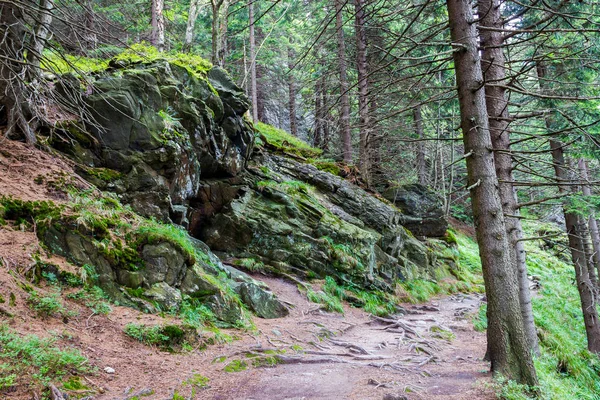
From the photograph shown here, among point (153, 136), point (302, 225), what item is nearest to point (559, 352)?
point (302, 225)

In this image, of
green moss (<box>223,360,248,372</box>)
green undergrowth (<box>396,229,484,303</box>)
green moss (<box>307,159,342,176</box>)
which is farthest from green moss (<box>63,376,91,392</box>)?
green moss (<box>307,159,342,176</box>)

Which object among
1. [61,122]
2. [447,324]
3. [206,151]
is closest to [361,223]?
[447,324]

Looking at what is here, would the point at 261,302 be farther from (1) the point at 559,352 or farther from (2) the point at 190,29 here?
A: (2) the point at 190,29

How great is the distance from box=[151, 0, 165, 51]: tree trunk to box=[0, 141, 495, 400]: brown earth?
333 inches

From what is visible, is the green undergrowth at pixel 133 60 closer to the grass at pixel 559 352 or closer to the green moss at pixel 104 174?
the green moss at pixel 104 174

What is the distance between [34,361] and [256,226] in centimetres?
769

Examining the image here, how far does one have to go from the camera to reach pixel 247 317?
7324mm

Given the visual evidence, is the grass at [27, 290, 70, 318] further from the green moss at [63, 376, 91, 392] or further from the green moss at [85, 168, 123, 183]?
the green moss at [85, 168, 123, 183]

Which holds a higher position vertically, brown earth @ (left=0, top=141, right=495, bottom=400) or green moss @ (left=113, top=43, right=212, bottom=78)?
green moss @ (left=113, top=43, right=212, bottom=78)

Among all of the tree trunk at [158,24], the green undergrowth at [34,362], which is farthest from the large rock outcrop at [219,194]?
the tree trunk at [158,24]

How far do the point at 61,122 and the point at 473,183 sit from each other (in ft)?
27.4

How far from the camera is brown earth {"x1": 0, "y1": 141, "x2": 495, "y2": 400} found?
14.0ft

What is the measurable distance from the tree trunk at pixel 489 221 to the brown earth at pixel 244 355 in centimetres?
49

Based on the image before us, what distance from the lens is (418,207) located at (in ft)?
59.1
